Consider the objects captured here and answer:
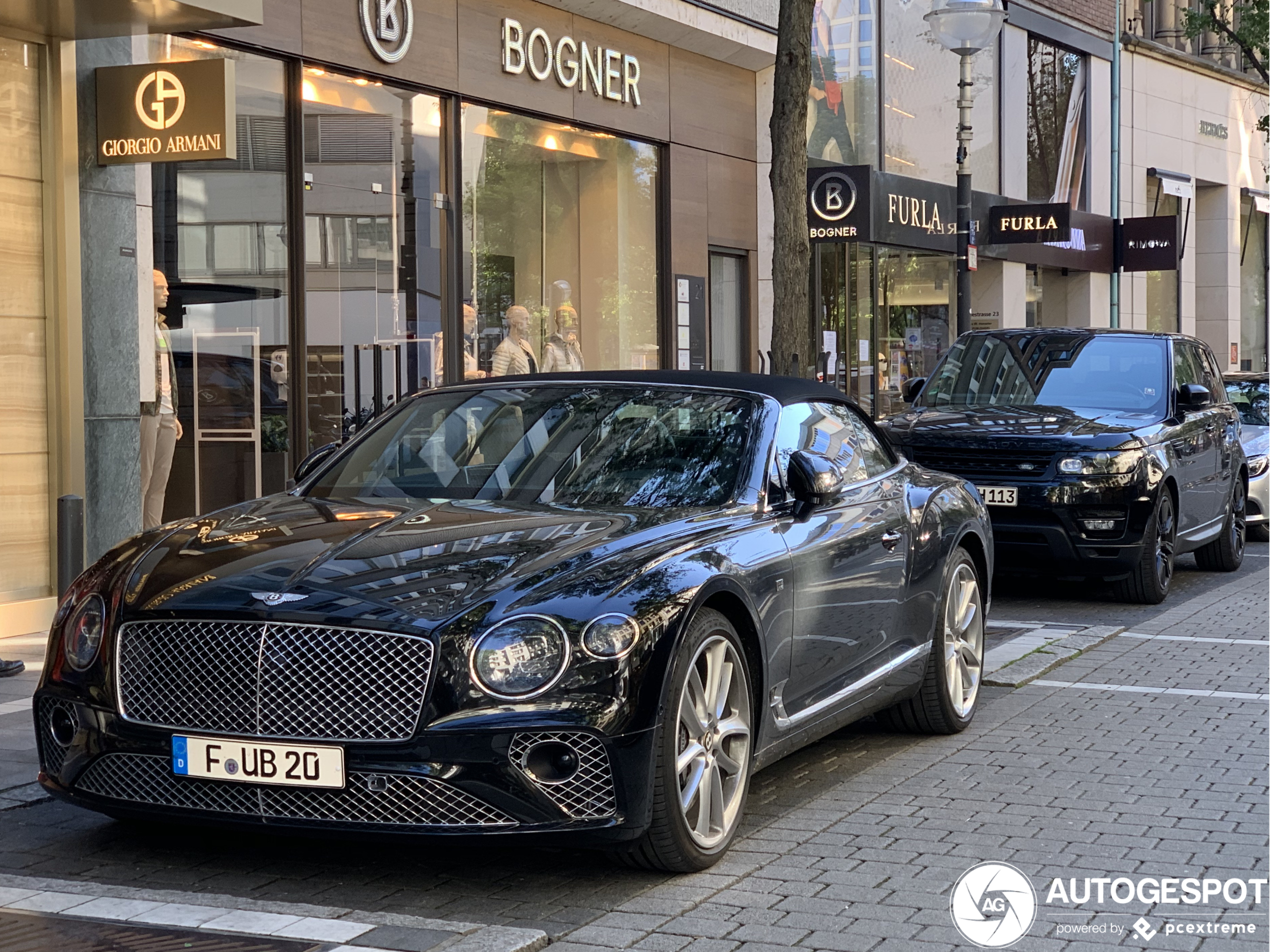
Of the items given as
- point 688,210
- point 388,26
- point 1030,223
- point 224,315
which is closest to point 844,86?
point 1030,223

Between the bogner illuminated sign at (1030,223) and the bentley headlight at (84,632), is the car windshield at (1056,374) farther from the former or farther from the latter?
the bentley headlight at (84,632)

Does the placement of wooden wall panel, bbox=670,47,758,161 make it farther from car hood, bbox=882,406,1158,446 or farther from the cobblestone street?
the cobblestone street

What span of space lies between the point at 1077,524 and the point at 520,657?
7.39 meters

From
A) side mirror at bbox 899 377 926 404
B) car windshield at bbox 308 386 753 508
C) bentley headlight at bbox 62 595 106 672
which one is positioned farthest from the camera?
side mirror at bbox 899 377 926 404

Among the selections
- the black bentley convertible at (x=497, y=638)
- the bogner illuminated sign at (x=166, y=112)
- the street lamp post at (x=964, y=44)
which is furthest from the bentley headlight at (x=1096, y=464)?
the bogner illuminated sign at (x=166, y=112)

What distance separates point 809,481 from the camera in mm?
5824

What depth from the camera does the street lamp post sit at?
48.0 ft

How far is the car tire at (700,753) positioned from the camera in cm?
473

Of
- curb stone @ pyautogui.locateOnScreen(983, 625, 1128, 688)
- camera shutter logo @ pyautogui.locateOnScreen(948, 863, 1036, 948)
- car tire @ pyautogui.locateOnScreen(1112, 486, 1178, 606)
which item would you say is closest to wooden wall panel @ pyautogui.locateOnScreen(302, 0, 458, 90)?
car tire @ pyautogui.locateOnScreen(1112, 486, 1178, 606)

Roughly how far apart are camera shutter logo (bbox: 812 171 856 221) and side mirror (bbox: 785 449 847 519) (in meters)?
11.5

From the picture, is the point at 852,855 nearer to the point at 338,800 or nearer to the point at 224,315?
the point at 338,800

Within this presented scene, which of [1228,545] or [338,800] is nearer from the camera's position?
[338,800]

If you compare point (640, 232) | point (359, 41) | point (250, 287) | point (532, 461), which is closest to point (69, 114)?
point (250, 287)

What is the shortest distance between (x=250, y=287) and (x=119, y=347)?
2.01 metres
